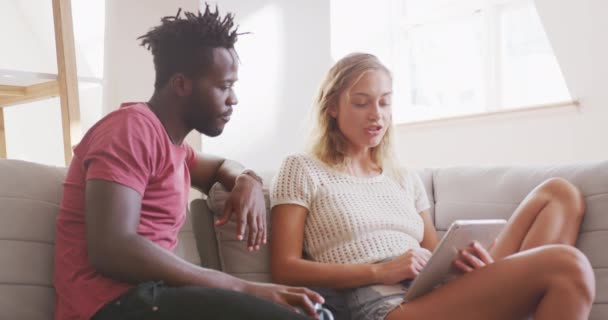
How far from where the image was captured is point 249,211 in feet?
4.90

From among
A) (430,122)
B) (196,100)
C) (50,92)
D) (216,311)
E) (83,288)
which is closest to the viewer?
(216,311)

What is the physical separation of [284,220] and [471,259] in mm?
480

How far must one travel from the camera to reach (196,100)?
1365mm

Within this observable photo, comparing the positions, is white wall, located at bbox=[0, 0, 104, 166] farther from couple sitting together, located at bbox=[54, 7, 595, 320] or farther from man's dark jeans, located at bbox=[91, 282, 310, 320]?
man's dark jeans, located at bbox=[91, 282, 310, 320]

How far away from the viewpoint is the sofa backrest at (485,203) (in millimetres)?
1689

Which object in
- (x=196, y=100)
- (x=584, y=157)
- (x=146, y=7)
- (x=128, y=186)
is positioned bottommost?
(x=584, y=157)

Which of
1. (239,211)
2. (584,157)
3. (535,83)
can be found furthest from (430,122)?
(239,211)

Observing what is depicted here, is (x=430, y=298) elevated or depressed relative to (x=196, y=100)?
depressed

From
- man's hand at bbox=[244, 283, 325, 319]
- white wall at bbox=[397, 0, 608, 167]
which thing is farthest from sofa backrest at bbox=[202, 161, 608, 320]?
white wall at bbox=[397, 0, 608, 167]

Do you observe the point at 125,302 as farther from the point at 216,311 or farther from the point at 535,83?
the point at 535,83

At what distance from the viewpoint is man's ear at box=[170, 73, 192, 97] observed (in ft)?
4.46

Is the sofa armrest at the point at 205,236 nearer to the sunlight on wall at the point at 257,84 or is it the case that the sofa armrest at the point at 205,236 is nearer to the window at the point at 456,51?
the sunlight on wall at the point at 257,84

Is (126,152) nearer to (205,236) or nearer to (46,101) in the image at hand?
(205,236)

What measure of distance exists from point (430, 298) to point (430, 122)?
3.05 metres
